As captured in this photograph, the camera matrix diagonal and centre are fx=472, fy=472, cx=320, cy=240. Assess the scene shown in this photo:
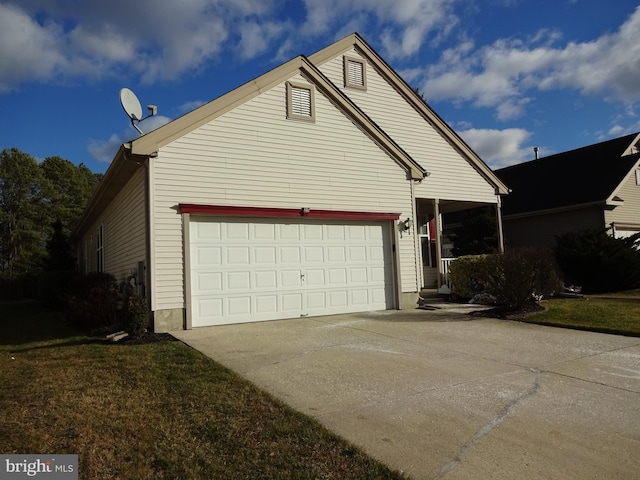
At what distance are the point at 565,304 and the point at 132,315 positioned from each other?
32.8ft

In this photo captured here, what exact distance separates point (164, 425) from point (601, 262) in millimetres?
16412

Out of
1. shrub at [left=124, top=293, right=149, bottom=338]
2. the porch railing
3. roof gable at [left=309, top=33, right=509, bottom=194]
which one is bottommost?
shrub at [left=124, top=293, right=149, bottom=338]

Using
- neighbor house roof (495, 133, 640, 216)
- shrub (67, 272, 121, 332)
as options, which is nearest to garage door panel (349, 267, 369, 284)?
shrub (67, 272, 121, 332)

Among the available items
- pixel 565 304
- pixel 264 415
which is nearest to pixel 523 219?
pixel 565 304

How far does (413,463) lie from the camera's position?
349cm

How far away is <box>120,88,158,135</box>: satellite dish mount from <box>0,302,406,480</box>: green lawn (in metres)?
5.86

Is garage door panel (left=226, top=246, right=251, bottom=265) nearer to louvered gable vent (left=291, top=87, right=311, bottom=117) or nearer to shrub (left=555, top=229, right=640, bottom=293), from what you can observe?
louvered gable vent (left=291, top=87, right=311, bottom=117)

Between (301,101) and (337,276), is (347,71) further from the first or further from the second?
(337,276)

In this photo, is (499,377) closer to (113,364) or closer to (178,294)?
(113,364)

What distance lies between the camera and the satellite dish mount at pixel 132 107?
10.3m

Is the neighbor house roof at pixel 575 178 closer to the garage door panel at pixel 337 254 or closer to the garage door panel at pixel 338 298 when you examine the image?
the garage door panel at pixel 337 254

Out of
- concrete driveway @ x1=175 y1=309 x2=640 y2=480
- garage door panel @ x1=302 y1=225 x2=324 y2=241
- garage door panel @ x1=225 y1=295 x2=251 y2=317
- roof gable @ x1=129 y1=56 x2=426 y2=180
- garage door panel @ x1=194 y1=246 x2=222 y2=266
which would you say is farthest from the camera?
garage door panel @ x1=302 y1=225 x2=324 y2=241

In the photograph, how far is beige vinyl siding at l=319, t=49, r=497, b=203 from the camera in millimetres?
15523

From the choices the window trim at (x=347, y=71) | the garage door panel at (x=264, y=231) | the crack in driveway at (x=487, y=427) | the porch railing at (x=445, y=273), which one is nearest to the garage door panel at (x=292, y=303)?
the garage door panel at (x=264, y=231)
